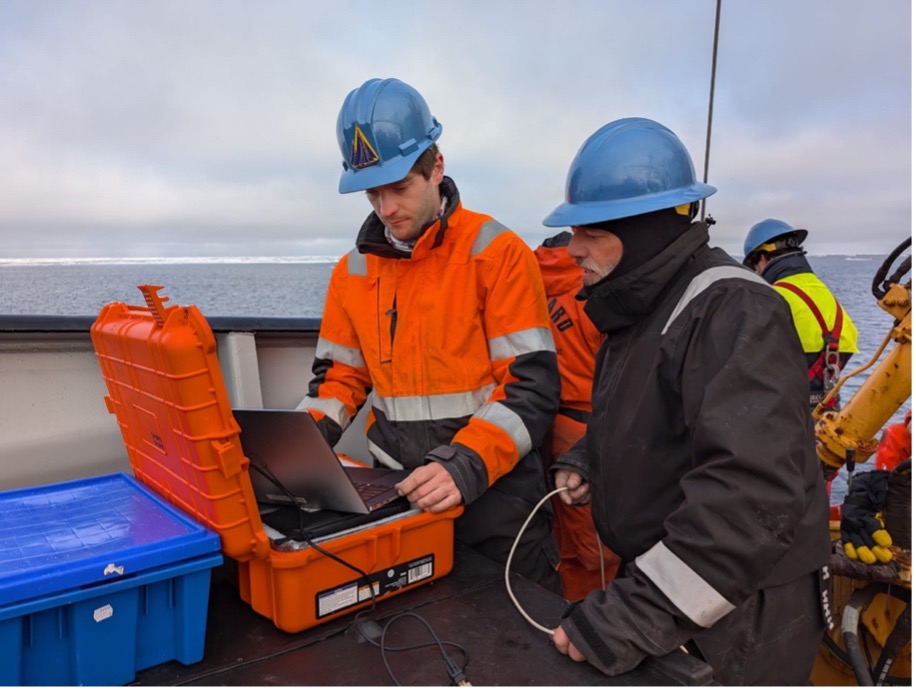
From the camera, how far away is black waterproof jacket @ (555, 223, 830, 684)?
1116 millimetres

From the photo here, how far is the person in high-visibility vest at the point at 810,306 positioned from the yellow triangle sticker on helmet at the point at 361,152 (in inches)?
125

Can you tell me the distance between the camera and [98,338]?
1663mm

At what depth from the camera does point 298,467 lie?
150 centimetres

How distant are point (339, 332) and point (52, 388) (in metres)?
1.22

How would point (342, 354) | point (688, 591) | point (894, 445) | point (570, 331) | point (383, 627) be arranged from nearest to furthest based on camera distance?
point (688, 591), point (383, 627), point (342, 354), point (570, 331), point (894, 445)

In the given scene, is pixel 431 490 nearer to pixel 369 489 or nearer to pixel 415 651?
pixel 369 489

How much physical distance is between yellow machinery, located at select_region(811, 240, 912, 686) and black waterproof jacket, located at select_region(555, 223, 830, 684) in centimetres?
177

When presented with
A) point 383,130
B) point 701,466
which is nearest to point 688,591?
point 701,466

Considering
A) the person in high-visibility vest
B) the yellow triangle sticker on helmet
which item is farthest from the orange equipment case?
the person in high-visibility vest

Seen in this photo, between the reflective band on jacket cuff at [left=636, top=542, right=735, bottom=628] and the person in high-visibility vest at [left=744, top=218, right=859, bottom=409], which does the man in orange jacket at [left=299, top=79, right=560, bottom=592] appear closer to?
the reflective band on jacket cuff at [left=636, top=542, right=735, bottom=628]

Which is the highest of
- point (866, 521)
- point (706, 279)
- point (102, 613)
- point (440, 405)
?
point (706, 279)

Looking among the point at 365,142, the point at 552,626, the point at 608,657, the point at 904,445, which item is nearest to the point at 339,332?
the point at 365,142

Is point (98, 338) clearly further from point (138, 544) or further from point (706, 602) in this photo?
point (706, 602)

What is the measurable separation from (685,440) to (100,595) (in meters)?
1.11
